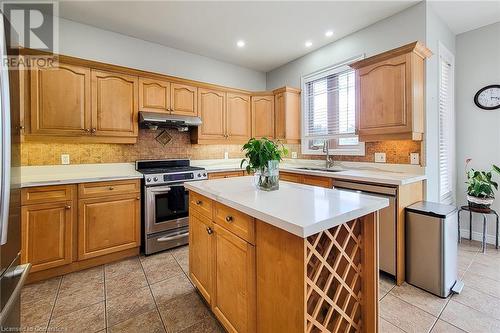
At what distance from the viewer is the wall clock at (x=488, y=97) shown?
9.18 feet

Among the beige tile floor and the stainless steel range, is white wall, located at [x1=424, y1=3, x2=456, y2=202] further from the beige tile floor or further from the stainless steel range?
the stainless steel range

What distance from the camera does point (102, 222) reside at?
2486 mm

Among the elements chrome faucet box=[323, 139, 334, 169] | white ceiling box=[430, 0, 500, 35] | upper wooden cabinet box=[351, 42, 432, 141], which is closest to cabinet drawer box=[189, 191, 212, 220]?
upper wooden cabinet box=[351, 42, 432, 141]

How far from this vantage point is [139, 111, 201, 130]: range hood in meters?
2.94

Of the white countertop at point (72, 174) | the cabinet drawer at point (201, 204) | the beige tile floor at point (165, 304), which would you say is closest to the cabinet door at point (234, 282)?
the cabinet drawer at point (201, 204)

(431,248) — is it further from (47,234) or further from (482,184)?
(47,234)

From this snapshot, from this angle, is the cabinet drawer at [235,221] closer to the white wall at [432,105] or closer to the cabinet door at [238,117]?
the white wall at [432,105]

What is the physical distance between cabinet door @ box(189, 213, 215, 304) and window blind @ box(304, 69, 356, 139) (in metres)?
2.44

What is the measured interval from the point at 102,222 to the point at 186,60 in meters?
2.69

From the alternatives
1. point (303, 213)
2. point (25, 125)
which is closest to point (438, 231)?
point (303, 213)

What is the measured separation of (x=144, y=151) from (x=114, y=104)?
73 cm

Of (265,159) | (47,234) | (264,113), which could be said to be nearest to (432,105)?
(265,159)

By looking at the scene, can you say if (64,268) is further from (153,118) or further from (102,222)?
(153,118)

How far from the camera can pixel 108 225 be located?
8.27 feet
